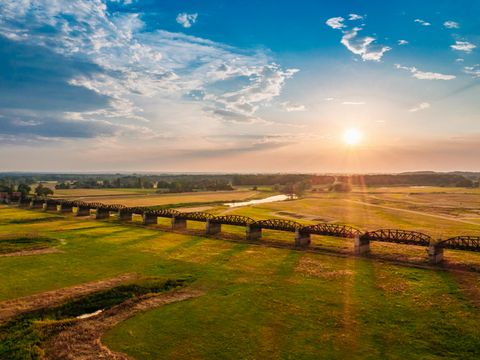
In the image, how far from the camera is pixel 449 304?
32594 millimetres

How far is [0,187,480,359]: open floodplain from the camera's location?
25391 millimetres

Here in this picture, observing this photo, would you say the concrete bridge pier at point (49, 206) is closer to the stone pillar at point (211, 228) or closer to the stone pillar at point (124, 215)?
the stone pillar at point (124, 215)

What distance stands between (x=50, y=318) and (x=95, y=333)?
5374 mm

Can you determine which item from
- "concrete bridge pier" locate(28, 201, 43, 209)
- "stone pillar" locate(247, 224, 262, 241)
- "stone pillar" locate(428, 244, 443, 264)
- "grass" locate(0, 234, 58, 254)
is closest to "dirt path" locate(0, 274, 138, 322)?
"grass" locate(0, 234, 58, 254)

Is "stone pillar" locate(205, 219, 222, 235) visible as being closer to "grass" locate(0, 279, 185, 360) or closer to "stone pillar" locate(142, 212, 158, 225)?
"stone pillar" locate(142, 212, 158, 225)

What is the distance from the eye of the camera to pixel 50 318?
3005 centimetres

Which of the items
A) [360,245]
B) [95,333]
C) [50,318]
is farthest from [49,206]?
[360,245]

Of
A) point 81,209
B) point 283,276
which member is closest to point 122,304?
point 283,276

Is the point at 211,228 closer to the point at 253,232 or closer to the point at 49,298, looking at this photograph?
the point at 253,232

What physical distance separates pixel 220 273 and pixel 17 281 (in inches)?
891

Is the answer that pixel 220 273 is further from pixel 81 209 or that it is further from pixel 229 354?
pixel 81 209

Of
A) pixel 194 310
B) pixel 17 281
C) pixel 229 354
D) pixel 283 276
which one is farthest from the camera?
pixel 283 276

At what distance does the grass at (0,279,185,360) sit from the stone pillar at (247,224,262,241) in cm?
2518

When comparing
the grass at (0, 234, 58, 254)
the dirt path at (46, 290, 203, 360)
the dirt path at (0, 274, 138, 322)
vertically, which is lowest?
the dirt path at (46, 290, 203, 360)
